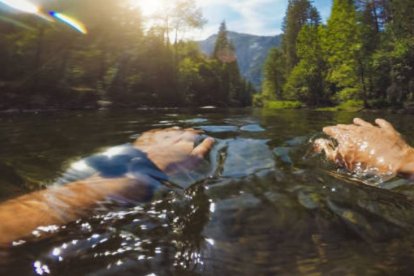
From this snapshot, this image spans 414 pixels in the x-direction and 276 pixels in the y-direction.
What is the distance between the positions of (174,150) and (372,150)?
102 inches

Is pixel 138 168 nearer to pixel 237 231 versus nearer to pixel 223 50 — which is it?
pixel 237 231

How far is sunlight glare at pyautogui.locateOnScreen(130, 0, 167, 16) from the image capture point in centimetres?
3600

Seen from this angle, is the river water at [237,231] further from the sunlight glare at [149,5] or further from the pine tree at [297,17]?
the pine tree at [297,17]

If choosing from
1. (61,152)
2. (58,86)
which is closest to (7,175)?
(61,152)

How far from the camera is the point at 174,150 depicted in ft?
15.3

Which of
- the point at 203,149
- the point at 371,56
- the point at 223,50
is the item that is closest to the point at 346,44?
the point at 371,56

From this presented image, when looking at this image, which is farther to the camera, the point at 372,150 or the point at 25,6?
the point at 25,6

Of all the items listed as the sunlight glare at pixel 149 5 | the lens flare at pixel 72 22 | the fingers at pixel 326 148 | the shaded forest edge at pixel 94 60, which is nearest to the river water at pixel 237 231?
the fingers at pixel 326 148

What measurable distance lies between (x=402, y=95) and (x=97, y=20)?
27388mm

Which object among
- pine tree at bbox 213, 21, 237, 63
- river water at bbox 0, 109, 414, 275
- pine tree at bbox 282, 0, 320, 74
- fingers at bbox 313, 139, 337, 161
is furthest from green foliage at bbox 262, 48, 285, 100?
river water at bbox 0, 109, 414, 275

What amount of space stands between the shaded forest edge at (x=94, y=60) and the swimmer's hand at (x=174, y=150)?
49.1ft

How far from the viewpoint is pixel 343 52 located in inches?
1178

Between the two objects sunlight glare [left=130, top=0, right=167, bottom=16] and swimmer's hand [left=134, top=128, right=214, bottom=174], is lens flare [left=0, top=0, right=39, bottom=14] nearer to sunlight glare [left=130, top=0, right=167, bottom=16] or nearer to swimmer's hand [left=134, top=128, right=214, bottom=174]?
sunlight glare [left=130, top=0, right=167, bottom=16]

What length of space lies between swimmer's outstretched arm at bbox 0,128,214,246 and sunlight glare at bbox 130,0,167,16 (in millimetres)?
34225
